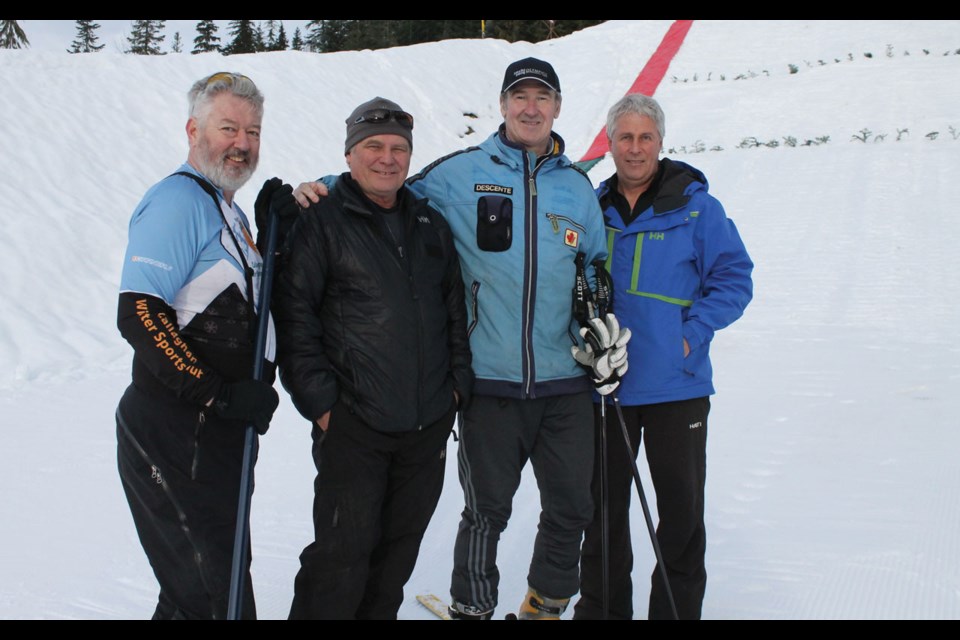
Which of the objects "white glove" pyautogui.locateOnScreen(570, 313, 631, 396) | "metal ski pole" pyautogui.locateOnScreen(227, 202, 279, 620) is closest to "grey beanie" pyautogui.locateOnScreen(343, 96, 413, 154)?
"metal ski pole" pyautogui.locateOnScreen(227, 202, 279, 620)

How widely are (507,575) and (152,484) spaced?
167cm

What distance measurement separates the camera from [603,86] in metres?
18.4

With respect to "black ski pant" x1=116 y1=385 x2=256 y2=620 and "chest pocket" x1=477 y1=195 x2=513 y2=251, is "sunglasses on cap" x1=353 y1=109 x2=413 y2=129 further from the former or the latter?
"black ski pant" x1=116 y1=385 x2=256 y2=620

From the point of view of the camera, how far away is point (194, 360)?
2.07 m

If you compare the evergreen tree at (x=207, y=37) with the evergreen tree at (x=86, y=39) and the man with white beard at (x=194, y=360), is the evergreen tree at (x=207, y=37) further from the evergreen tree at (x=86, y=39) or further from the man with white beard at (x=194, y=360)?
the man with white beard at (x=194, y=360)

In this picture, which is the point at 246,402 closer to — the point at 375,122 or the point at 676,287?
the point at 375,122

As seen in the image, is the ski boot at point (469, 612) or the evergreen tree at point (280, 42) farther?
the evergreen tree at point (280, 42)

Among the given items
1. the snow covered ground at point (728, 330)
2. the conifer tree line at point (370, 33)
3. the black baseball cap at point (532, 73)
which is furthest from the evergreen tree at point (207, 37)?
the black baseball cap at point (532, 73)

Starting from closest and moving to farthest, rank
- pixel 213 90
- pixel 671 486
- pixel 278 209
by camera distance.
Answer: pixel 213 90 < pixel 278 209 < pixel 671 486

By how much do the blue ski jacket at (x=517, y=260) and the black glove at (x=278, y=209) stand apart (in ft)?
1.80

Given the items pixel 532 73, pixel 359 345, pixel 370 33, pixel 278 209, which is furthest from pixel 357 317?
pixel 370 33

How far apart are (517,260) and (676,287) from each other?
1.89 feet

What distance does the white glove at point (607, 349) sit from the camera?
2.63 metres

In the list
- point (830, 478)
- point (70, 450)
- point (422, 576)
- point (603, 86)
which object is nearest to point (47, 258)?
point (70, 450)
